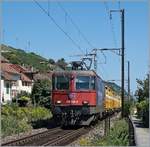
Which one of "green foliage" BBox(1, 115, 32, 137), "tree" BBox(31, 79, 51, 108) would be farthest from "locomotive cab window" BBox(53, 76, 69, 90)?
"tree" BBox(31, 79, 51, 108)

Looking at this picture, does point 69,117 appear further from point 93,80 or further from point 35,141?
point 35,141

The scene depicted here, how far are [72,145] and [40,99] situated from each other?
53172mm

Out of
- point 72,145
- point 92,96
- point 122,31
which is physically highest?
point 122,31

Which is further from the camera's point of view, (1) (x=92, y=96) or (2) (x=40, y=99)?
(2) (x=40, y=99)

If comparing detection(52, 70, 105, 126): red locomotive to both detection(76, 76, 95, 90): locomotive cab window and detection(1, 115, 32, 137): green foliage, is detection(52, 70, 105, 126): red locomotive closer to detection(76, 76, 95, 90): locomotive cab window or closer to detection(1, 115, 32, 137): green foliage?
detection(76, 76, 95, 90): locomotive cab window

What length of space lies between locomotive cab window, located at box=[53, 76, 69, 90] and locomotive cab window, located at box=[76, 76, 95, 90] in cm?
61

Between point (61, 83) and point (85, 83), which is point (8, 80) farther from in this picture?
point (85, 83)

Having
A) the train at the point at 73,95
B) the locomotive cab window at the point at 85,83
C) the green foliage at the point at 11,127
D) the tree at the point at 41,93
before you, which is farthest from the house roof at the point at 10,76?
the green foliage at the point at 11,127

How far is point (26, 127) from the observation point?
1161 inches

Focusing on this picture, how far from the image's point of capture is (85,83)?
31.3 meters

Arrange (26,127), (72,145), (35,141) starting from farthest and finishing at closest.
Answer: (26,127) → (35,141) → (72,145)

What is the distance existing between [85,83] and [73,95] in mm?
1054

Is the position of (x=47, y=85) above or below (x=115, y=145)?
above

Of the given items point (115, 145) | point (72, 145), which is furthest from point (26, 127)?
point (115, 145)
